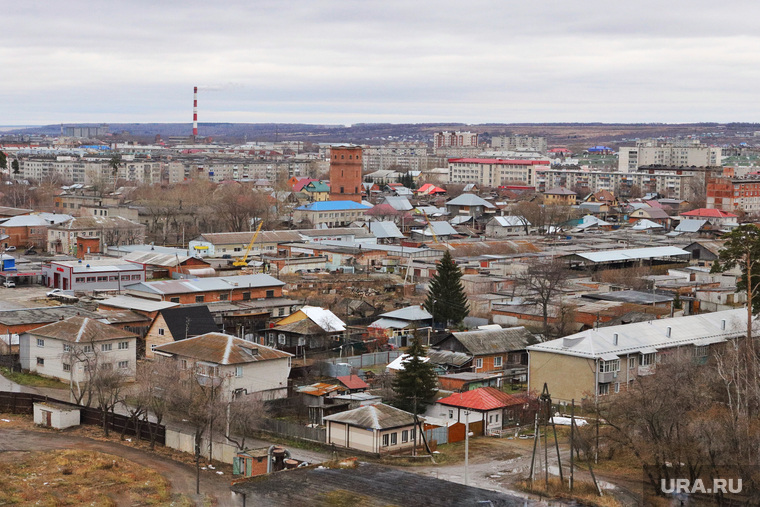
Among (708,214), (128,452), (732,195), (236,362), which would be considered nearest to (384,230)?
(708,214)

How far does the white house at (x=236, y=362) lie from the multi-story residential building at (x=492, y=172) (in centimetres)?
A: 7007

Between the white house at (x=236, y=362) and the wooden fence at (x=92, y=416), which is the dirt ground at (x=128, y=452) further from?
the white house at (x=236, y=362)

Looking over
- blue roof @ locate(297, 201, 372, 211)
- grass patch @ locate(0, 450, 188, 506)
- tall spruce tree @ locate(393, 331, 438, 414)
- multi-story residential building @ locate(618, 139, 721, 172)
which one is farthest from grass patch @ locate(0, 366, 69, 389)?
multi-story residential building @ locate(618, 139, 721, 172)

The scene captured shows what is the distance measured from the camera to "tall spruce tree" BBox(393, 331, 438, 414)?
55.7 ft

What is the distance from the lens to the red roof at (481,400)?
55.1ft

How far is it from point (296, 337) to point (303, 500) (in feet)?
33.7

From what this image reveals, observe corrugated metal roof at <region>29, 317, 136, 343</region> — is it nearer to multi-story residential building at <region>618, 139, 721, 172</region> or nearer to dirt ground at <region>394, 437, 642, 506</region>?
dirt ground at <region>394, 437, 642, 506</region>

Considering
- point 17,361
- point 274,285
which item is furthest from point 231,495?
point 274,285

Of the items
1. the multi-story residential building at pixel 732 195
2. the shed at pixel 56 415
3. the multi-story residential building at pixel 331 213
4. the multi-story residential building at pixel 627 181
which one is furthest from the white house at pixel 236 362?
the multi-story residential building at pixel 627 181

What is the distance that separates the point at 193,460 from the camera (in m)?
15.0

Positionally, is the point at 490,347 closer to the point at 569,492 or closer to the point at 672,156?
the point at 569,492

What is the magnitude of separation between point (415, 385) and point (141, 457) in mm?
4584

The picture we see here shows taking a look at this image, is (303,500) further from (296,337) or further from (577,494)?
(296,337)

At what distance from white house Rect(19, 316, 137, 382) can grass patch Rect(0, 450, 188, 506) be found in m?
4.28
